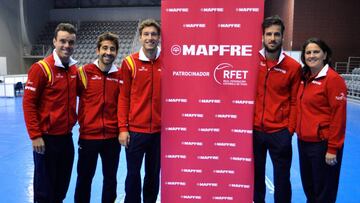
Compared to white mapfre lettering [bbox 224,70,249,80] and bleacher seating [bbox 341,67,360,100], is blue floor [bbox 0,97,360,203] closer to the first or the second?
white mapfre lettering [bbox 224,70,249,80]

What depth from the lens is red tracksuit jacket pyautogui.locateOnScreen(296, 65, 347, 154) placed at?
2420mm

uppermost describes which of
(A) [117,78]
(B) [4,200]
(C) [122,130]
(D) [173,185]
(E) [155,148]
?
(A) [117,78]

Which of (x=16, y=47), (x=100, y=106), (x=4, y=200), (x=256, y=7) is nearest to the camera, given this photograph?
(x=256, y=7)

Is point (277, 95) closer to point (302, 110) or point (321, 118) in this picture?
point (302, 110)

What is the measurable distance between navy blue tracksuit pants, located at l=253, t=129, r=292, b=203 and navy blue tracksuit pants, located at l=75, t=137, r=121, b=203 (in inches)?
48.5

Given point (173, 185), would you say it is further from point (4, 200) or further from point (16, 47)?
point (16, 47)

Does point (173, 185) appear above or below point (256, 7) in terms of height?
below

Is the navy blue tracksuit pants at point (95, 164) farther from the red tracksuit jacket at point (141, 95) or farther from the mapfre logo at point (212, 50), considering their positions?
the mapfre logo at point (212, 50)

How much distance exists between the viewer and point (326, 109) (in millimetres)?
2479

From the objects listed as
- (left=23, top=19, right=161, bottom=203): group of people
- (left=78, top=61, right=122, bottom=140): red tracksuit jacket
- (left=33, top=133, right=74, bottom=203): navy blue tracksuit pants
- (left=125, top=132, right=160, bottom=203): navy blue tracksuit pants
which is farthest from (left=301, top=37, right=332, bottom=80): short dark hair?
(left=33, top=133, right=74, bottom=203): navy blue tracksuit pants

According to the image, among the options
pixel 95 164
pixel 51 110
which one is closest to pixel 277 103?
pixel 95 164

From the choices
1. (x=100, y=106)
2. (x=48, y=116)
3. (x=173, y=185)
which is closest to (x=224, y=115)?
(x=173, y=185)

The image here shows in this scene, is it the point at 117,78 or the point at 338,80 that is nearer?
the point at 338,80

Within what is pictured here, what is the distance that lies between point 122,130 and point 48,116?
0.62 metres
